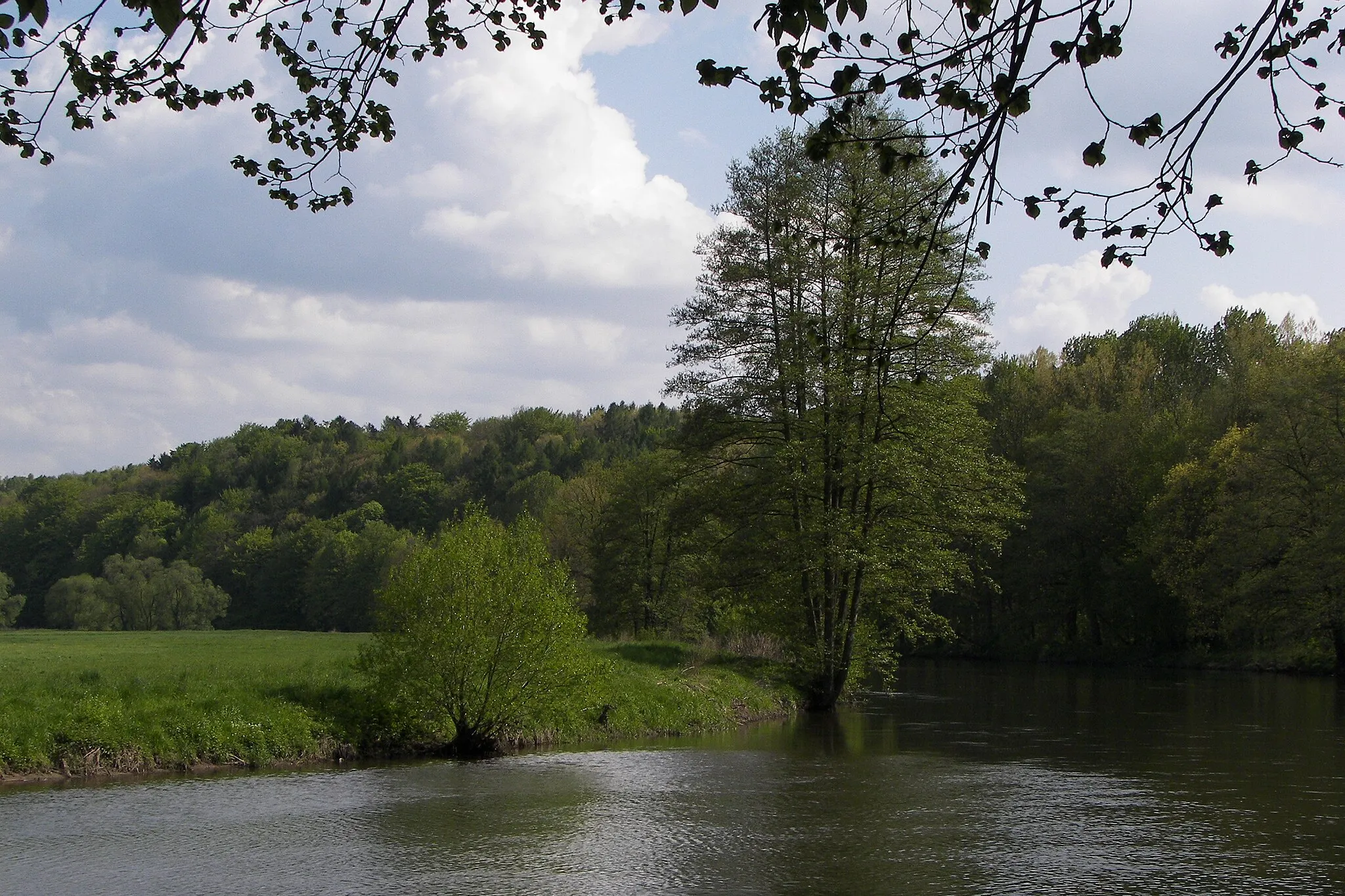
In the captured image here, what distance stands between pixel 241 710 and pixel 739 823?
34.9 feet

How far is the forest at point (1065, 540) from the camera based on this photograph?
138ft

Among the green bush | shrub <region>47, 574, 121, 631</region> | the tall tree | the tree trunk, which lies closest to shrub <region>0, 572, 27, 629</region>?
shrub <region>47, 574, 121, 631</region>

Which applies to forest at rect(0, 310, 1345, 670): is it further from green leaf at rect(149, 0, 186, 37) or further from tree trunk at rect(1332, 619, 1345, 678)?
green leaf at rect(149, 0, 186, 37)

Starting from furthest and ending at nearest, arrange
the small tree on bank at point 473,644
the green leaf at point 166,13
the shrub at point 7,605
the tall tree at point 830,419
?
1. the shrub at point 7,605
2. the tall tree at point 830,419
3. the small tree on bank at point 473,644
4. the green leaf at point 166,13

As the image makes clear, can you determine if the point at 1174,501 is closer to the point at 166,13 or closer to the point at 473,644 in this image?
the point at 473,644

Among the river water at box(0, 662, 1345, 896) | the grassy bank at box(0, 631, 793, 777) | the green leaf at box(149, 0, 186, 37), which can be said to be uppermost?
the green leaf at box(149, 0, 186, 37)

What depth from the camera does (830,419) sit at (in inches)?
1217

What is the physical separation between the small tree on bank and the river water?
1.18 meters

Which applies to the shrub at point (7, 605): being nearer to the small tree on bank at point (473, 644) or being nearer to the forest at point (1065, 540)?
the forest at point (1065, 540)

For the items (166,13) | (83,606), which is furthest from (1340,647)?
(83,606)

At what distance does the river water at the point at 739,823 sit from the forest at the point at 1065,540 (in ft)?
28.3

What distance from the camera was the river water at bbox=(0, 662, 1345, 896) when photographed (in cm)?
1314

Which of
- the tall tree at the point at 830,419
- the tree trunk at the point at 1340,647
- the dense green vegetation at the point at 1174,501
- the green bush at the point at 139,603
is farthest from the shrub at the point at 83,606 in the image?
the tree trunk at the point at 1340,647

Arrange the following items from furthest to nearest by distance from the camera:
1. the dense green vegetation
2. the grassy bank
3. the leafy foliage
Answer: the leafy foliage
the dense green vegetation
the grassy bank
